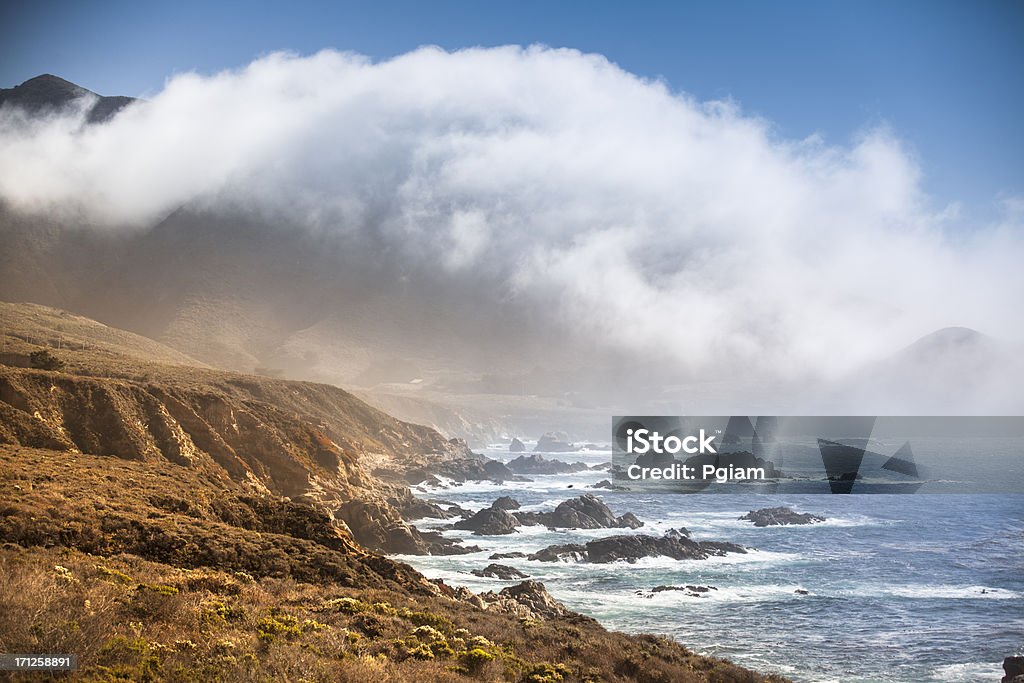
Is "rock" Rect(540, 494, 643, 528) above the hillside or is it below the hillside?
below

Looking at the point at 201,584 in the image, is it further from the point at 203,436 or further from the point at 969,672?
the point at 969,672

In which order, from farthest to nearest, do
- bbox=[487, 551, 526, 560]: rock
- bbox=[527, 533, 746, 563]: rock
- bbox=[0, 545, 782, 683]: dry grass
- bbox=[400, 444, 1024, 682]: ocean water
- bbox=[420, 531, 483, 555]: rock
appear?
bbox=[527, 533, 746, 563]: rock < bbox=[420, 531, 483, 555]: rock < bbox=[487, 551, 526, 560]: rock < bbox=[400, 444, 1024, 682]: ocean water < bbox=[0, 545, 782, 683]: dry grass

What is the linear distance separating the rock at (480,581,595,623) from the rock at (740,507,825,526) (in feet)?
147

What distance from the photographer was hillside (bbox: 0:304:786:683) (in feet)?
37.4

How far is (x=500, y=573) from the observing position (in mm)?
42062

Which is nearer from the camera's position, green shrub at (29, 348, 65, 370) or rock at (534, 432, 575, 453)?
green shrub at (29, 348, 65, 370)

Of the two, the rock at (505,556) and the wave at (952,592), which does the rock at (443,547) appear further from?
the wave at (952,592)

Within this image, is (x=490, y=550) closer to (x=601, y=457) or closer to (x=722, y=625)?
(x=722, y=625)

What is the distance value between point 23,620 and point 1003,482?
5615 inches

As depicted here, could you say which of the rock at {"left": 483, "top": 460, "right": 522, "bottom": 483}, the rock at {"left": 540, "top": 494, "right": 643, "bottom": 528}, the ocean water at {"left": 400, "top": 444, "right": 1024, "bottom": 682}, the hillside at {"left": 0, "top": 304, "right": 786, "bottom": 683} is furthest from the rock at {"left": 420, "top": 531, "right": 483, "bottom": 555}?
the rock at {"left": 483, "top": 460, "right": 522, "bottom": 483}

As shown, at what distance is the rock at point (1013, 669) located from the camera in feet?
87.9

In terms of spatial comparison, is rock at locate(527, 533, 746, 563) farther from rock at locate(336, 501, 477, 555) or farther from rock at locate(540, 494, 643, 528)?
rock at locate(540, 494, 643, 528)

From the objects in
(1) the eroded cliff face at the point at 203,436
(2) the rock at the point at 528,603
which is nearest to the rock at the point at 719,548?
(1) the eroded cliff face at the point at 203,436

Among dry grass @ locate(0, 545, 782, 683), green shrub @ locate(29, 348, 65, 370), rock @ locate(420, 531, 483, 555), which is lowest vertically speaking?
rock @ locate(420, 531, 483, 555)
